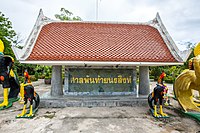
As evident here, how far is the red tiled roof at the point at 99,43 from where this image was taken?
20.6ft

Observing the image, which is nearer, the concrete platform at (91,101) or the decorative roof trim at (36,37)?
the decorative roof trim at (36,37)

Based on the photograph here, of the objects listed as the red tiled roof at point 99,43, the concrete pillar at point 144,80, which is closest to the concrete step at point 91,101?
the concrete pillar at point 144,80

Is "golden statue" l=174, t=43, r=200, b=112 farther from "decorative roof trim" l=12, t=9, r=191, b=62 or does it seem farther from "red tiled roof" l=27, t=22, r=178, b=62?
"red tiled roof" l=27, t=22, r=178, b=62

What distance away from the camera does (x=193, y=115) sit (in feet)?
17.4

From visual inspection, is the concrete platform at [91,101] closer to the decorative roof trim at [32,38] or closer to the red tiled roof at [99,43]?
the red tiled roof at [99,43]

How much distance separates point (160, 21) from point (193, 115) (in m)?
5.44

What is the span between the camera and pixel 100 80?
7488 millimetres

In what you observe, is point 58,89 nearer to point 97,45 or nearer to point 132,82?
point 97,45

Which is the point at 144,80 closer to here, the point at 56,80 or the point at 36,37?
the point at 56,80

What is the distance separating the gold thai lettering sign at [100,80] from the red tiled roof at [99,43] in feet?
4.39

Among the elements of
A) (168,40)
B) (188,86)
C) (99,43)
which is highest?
(168,40)

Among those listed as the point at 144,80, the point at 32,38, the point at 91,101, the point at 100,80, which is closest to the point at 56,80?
the point at 91,101

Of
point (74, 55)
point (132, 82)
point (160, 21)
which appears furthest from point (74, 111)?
point (160, 21)

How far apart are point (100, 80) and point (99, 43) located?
2.01 m
